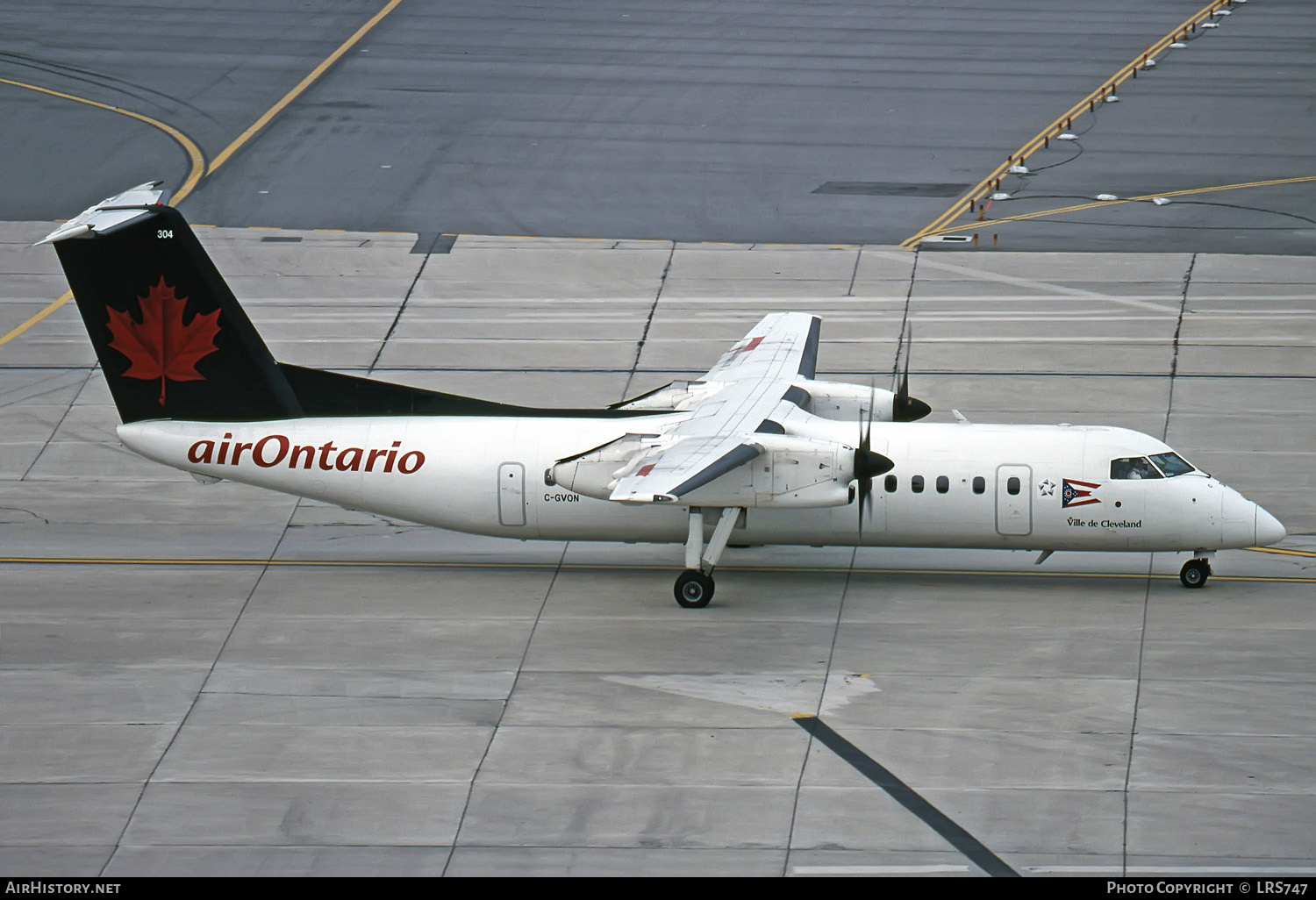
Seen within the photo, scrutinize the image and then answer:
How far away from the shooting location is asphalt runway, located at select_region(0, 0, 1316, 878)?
2286 cm

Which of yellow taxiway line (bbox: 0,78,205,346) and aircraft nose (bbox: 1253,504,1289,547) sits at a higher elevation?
aircraft nose (bbox: 1253,504,1289,547)

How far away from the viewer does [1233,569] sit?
31.4 meters

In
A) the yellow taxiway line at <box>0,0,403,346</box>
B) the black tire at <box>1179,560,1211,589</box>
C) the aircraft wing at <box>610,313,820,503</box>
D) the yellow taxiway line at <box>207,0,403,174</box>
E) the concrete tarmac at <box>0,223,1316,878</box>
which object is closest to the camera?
the concrete tarmac at <box>0,223,1316,878</box>

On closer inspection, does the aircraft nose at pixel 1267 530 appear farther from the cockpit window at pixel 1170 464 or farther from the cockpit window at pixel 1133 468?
the cockpit window at pixel 1133 468

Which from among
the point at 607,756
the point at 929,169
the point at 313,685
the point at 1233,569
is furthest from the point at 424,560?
the point at 929,169

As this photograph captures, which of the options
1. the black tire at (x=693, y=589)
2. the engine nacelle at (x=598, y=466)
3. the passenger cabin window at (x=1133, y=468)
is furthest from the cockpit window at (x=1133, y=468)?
the engine nacelle at (x=598, y=466)

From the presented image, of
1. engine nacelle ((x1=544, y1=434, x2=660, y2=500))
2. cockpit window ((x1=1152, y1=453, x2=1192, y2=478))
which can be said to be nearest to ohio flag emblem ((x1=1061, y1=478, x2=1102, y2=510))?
cockpit window ((x1=1152, y1=453, x2=1192, y2=478))

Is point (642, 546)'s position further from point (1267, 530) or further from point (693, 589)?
point (1267, 530)

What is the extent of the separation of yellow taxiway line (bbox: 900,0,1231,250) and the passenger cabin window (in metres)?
19.3

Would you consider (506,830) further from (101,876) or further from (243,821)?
(101,876)

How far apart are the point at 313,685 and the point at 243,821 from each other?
4386 millimetres

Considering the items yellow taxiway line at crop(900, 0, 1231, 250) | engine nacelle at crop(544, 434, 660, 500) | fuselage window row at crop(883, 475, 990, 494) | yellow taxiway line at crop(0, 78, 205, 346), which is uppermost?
engine nacelle at crop(544, 434, 660, 500)

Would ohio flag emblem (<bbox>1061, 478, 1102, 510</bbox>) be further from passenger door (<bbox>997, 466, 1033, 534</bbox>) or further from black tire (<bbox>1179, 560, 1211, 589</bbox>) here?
black tire (<bbox>1179, 560, 1211, 589</bbox>)

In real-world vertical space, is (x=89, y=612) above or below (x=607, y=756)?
below
